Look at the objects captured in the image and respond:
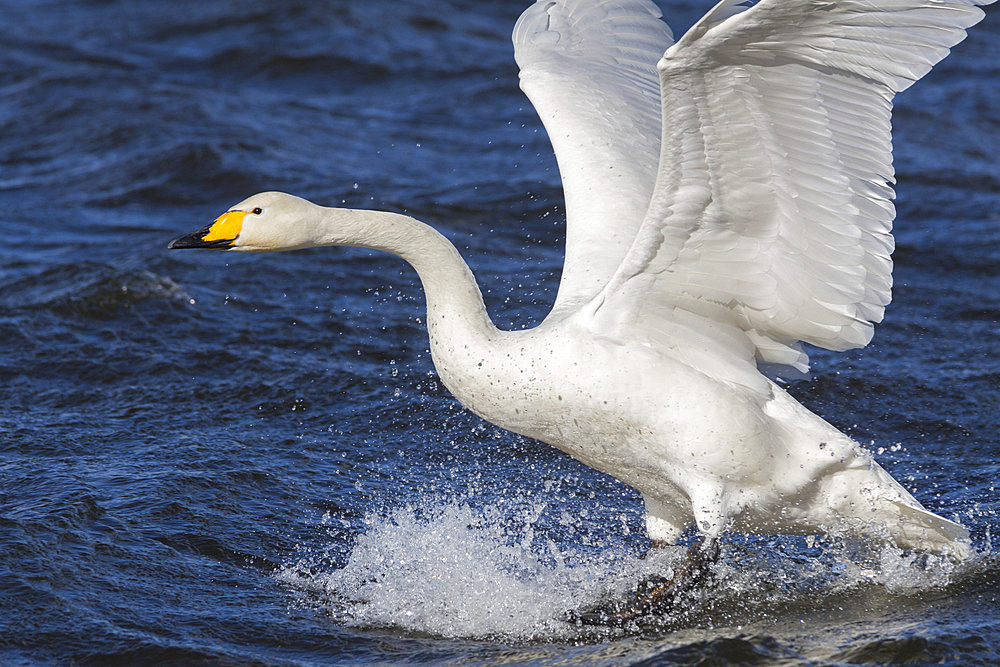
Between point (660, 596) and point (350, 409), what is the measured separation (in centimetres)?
274

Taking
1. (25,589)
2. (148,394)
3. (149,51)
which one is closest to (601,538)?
(25,589)

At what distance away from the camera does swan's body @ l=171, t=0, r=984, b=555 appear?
433cm

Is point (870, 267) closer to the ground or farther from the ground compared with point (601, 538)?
farther from the ground

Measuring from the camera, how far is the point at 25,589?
201 inches

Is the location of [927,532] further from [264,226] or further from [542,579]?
[264,226]

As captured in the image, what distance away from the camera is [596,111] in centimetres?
629

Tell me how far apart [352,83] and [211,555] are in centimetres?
926

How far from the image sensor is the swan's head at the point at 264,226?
5.00 meters

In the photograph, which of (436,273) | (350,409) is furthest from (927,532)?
(350,409)

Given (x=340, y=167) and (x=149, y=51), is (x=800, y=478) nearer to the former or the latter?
(x=340, y=167)

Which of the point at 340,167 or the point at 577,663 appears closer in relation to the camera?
the point at 577,663

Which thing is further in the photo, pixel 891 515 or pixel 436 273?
pixel 891 515

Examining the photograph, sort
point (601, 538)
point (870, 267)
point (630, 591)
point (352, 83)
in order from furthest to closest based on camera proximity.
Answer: point (352, 83), point (601, 538), point (630, 591), point (870, 267)

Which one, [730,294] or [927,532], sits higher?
[730,294]
